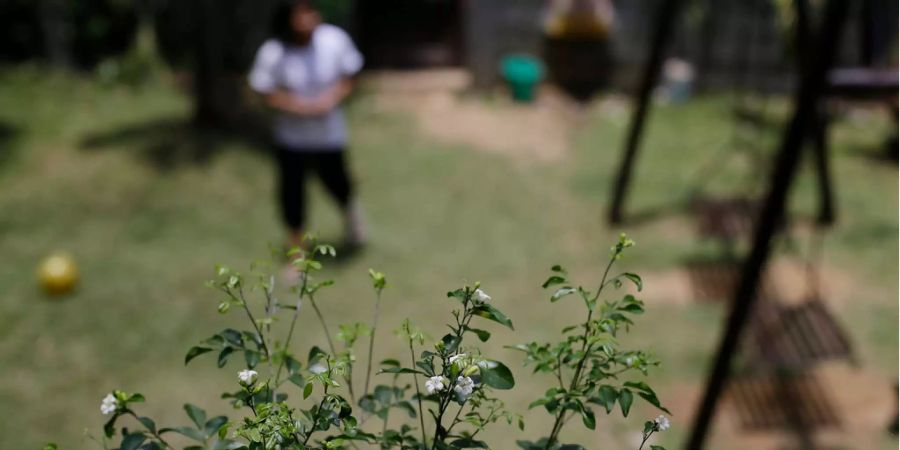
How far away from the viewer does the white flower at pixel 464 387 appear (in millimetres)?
1529

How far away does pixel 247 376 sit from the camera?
1.56 meters

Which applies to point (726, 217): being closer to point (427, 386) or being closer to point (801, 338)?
point (801, 338)

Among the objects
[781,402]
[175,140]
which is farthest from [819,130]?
[175,140]

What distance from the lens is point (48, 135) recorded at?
26.3 feet

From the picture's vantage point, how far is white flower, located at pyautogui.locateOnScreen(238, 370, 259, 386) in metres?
1.55

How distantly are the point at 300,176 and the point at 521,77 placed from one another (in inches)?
164

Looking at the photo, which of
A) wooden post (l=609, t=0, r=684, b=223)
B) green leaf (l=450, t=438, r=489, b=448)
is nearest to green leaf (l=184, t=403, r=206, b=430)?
green leaf (l=450, t=438, r=489, b=448)

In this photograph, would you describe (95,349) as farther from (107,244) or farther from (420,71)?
(420,71)

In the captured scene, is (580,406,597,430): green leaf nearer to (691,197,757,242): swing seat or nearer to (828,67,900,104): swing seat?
(828,67,900,104): swing seat

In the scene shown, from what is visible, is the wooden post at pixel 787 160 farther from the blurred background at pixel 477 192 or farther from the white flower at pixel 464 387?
the white flower at pixel 464 387

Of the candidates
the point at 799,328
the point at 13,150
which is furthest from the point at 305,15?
the point at 13,150

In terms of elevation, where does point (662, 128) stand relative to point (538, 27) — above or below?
below

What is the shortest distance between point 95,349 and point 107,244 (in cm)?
144

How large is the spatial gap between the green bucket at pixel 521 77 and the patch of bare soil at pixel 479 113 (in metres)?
0.10
